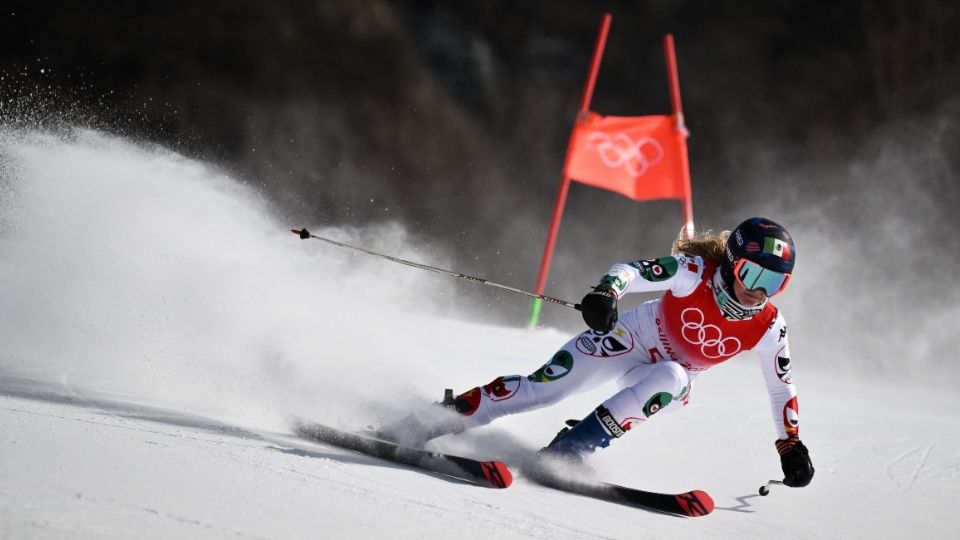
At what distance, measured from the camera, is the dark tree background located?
299 inches

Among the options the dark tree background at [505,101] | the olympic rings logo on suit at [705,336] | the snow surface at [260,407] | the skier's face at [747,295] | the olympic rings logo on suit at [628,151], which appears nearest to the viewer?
the snow surface at [260,407]

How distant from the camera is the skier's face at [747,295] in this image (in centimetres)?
277

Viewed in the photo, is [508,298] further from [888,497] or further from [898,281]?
[888,497]

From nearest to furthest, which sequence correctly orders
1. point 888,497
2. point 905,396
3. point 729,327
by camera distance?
1. point 729,327
2. point 888,497
3. point 905,396

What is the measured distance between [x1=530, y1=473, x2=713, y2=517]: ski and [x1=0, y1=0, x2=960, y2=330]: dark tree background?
5.62 metres

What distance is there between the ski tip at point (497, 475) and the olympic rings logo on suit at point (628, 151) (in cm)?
436

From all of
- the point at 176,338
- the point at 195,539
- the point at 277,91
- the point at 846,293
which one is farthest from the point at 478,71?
the point at 195,539

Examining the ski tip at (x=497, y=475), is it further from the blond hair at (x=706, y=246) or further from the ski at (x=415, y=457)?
the blond hair at (x=706, y=246)

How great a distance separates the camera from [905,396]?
5492 millimetres

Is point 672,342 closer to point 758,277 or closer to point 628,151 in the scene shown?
point 758,277

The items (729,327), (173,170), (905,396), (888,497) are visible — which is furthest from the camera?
(905,396)

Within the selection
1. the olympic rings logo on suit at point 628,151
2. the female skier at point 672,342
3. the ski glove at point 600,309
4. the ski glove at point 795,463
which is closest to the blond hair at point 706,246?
the female skier at point 672,342

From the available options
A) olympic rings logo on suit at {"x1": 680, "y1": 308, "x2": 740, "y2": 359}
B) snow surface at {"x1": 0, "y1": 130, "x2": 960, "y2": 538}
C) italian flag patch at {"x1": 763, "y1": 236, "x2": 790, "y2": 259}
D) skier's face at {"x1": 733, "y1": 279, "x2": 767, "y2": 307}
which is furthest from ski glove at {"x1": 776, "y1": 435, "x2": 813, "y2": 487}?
italian flag patch at {"x1": 763, "y1": 236, "x2": 790, "y2": 259}

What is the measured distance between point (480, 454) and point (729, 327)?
0.92m
